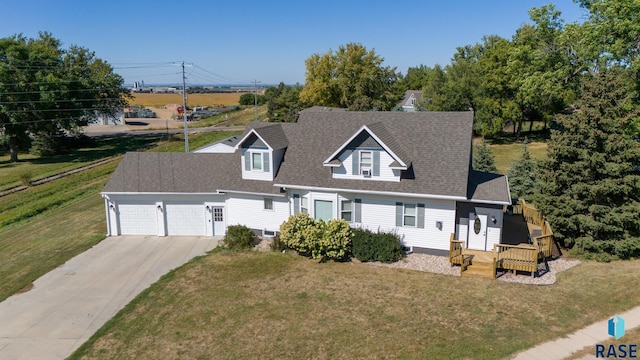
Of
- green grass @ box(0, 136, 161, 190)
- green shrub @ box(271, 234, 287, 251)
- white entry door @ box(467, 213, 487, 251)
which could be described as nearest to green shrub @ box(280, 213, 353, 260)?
green shrub @ box(271, 234, 287, 251)

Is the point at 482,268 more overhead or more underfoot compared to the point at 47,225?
more overhead

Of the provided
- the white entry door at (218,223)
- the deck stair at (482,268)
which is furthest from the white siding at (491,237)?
the white entry door at (218,223)

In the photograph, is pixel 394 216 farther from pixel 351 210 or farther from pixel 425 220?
pixel 351 210

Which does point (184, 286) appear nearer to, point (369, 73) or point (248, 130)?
point (248, 130)

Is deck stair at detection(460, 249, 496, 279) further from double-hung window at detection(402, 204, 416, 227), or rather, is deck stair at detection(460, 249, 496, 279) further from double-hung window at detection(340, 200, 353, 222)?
double-hung window at detection(340, 200, 353, 222)

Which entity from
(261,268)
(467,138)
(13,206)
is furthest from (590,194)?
(13,206)

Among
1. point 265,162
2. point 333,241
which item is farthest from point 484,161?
point 265,162
